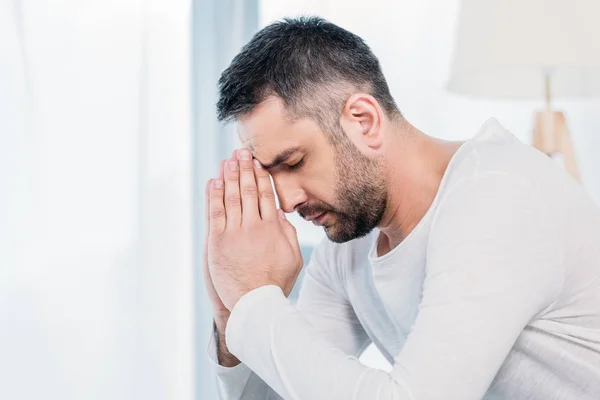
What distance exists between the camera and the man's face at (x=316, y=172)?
1.10 meters

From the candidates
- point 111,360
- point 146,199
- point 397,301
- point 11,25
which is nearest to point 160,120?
A: point 146,199

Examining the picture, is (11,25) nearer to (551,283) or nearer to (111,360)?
(111,360)

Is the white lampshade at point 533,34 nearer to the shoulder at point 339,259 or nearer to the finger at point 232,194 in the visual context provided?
the shoulder at point 339,259

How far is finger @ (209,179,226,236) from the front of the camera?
114 centimetres

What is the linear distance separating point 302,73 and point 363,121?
0.39 feet

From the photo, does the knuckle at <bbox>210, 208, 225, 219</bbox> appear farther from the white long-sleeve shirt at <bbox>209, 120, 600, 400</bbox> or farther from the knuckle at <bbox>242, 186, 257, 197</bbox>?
the white long-sleeve shirt at <bbox>209, 120, 600, 400</bbox>

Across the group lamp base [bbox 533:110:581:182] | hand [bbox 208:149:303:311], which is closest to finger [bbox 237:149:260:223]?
hand [bbox 208:149:303:311]

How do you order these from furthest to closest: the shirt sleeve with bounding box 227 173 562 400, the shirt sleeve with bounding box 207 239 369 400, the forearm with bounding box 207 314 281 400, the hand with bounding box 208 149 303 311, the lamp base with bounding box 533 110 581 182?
1. the lamp base with bounding box 533 110 581 182
2. the shirt sleeve with bounding box 207 239 369 400
3. the forearm with bounding box 207 314 281 400
4. the hand with bounding box 208 149 303 311
5. the shirt sleeve with bounding box 227 173 562 400

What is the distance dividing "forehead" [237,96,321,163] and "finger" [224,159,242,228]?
76 mm

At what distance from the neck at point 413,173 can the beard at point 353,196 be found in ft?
0.07

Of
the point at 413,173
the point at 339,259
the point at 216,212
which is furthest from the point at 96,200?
the point at 413,173

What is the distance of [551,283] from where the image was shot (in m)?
0.93

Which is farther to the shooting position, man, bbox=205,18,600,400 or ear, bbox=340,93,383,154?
ear, bbox=340,93,383,154

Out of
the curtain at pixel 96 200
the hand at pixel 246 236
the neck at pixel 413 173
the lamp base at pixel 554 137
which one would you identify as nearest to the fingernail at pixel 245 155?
the hand at pixel 246 236
